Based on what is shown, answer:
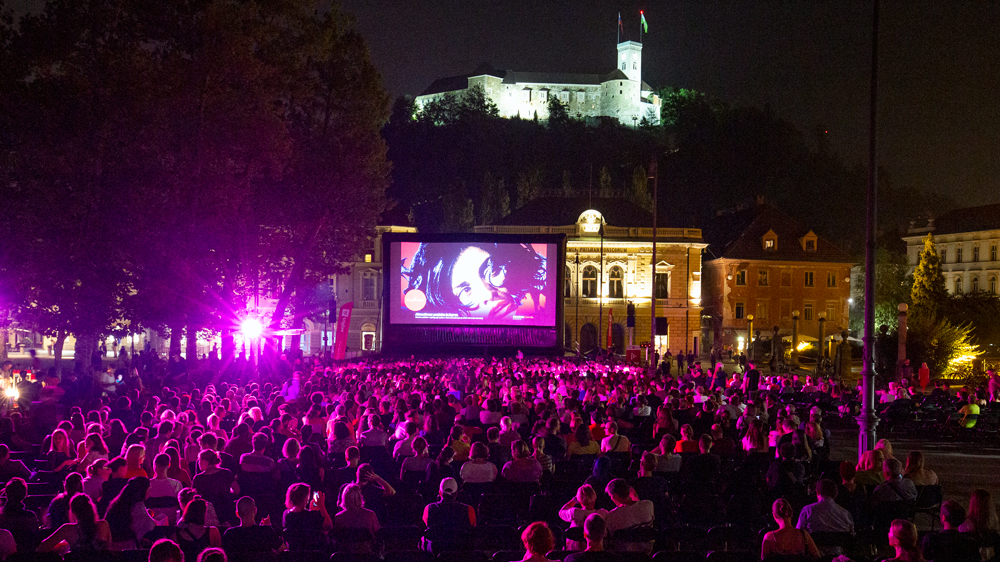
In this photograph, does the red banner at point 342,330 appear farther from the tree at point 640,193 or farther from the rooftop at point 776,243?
the tree at point 640,193

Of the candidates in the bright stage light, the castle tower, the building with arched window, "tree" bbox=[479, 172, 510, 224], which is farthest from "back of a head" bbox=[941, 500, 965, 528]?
the castle tower

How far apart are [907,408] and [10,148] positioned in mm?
23131

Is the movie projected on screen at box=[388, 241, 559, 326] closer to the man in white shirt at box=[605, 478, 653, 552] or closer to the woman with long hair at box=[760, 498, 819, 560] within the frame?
the man in white shirt at box=[605, 478, 653, 552]

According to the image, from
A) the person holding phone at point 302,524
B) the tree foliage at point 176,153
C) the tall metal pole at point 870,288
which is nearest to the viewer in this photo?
the person holding phone at point 302,524

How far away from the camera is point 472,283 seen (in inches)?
1470

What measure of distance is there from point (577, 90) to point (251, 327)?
123m

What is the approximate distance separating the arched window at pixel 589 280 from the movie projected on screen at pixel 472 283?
2535 cm

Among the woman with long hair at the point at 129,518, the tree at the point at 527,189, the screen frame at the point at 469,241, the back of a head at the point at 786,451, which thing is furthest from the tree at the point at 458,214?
the woman with long hair at the point at 129,518

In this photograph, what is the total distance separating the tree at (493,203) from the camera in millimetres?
68875

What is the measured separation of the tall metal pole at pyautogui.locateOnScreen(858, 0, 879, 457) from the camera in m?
11.8

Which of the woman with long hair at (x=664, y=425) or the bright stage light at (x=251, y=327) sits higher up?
the bright stage light at (x=251, y=327)

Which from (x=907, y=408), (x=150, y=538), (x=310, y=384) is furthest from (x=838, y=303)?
(x=150, y=538)

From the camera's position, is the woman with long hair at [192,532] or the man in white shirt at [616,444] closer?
the woman with long hair at [192,532]

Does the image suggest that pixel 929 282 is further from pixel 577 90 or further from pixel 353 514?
pixel 577 90
